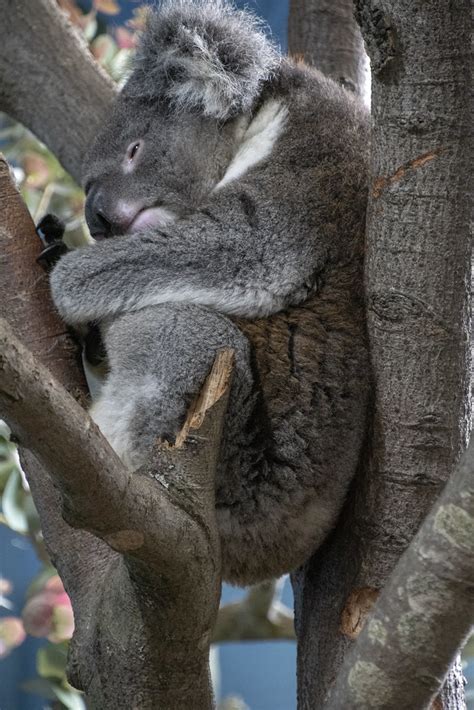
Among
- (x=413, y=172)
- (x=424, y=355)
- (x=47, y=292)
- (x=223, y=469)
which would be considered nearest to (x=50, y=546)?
(x=223, y=469)

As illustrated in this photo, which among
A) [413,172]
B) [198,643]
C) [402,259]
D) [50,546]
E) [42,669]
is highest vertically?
[413,172]

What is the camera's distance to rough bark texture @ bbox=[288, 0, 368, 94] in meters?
2.68

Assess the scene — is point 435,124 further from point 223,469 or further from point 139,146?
point 139,146

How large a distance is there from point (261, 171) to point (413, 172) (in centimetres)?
51

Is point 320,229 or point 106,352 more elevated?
point 320,229

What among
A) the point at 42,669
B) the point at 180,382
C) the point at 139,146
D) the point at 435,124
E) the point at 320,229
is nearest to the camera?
the point at 435,124

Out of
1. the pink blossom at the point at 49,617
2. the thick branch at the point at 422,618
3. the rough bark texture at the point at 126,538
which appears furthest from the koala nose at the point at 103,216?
the thick branch at the point at 422,618

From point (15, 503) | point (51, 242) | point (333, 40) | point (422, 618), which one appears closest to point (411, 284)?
point (422, 618)

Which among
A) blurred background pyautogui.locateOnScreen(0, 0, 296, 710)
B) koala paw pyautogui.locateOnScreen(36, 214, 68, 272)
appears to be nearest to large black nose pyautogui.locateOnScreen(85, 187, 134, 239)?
koala paw pyautogui.locateOnScreen(36, 214, 68, 272)

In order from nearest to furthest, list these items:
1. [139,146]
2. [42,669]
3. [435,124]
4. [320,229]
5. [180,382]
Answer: [435,124] < [180,382] < [320,229] < [139,146] < [42,669]

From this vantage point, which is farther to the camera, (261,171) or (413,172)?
(261,171)

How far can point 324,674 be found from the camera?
1.71m

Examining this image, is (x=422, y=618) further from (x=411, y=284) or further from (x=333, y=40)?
(x=333, y=40)

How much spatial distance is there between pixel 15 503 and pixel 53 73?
4.13 ft
